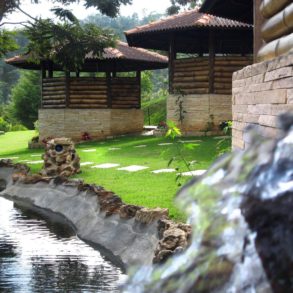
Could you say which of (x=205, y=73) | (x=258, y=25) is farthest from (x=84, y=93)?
(x=258, y=25)

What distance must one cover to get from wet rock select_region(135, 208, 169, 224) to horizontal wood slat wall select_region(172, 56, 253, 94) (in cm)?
1105

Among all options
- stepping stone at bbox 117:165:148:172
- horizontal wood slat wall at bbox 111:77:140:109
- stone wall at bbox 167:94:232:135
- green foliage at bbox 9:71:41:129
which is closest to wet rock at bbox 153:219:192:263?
stepping stone at bbox 117:165:148:172

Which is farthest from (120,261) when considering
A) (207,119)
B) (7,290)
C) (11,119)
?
(11,119)

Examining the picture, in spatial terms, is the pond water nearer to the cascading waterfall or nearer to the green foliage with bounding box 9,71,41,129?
the cascading waterfall

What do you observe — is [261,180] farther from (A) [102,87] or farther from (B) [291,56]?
(A) [102,87]

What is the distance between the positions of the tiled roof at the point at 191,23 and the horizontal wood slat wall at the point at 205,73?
1244 millimetres

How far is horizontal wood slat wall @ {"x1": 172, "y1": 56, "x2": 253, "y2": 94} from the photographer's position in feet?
56.2

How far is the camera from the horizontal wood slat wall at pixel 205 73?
17.1 metres

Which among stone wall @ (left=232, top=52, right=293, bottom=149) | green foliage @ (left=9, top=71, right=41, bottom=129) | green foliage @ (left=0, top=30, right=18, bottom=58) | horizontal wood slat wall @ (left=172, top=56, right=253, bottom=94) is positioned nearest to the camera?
stone wall @ (left=232, top=52, right=293, bottom=149)

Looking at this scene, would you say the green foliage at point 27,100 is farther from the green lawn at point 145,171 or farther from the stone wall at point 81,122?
the green lawn at point 145,171

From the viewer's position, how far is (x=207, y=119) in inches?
669

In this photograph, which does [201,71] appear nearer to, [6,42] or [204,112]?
[204,112]

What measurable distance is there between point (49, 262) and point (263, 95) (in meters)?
3.45

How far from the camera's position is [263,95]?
4812mm
